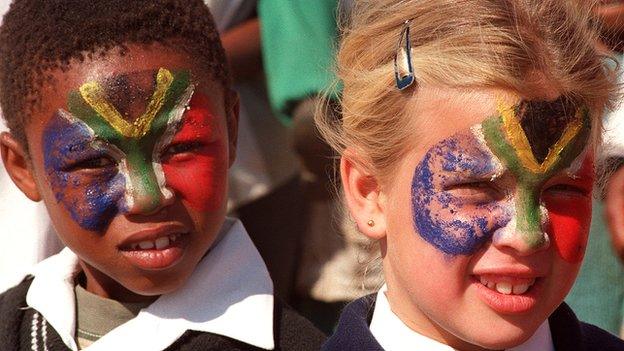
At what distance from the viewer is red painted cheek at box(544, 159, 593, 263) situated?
227cm

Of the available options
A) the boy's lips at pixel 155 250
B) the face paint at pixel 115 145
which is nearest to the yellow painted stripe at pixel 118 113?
the face paint at pixel 115 145

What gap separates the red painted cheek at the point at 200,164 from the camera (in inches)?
105

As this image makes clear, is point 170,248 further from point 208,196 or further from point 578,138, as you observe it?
point 578,138

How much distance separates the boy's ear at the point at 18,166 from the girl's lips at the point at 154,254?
1.02 ft

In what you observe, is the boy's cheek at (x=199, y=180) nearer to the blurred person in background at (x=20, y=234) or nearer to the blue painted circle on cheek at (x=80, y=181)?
the blue painted circle on cheek at (x=80, y=181)

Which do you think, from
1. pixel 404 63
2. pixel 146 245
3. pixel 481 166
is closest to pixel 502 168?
pixel 481 166

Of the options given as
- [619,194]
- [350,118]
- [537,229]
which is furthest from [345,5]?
[537,229]

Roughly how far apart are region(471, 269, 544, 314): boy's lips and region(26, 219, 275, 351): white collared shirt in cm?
65

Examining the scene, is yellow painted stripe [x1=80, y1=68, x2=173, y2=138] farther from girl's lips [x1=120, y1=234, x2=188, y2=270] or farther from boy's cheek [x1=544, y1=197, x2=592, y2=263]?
boy's cheek [x1=544, y1=197, x2=592, y2=263]

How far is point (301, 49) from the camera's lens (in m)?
3.44

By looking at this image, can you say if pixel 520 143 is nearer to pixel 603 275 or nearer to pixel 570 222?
pixel 570 222

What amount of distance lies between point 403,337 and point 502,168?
1.29 feet

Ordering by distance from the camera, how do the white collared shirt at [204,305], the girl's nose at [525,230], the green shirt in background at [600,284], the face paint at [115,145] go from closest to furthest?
1. the girl's nose at [525,230]
2. the face paint at [115,145]
3. the white collared shirt at [204,305]
4. the green shirt in background at [600,284]

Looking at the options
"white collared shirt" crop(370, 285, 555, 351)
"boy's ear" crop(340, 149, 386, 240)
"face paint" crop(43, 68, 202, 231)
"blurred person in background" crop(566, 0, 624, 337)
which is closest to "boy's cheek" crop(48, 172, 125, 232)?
"face paint" crop(43, 68, 202, 231)
